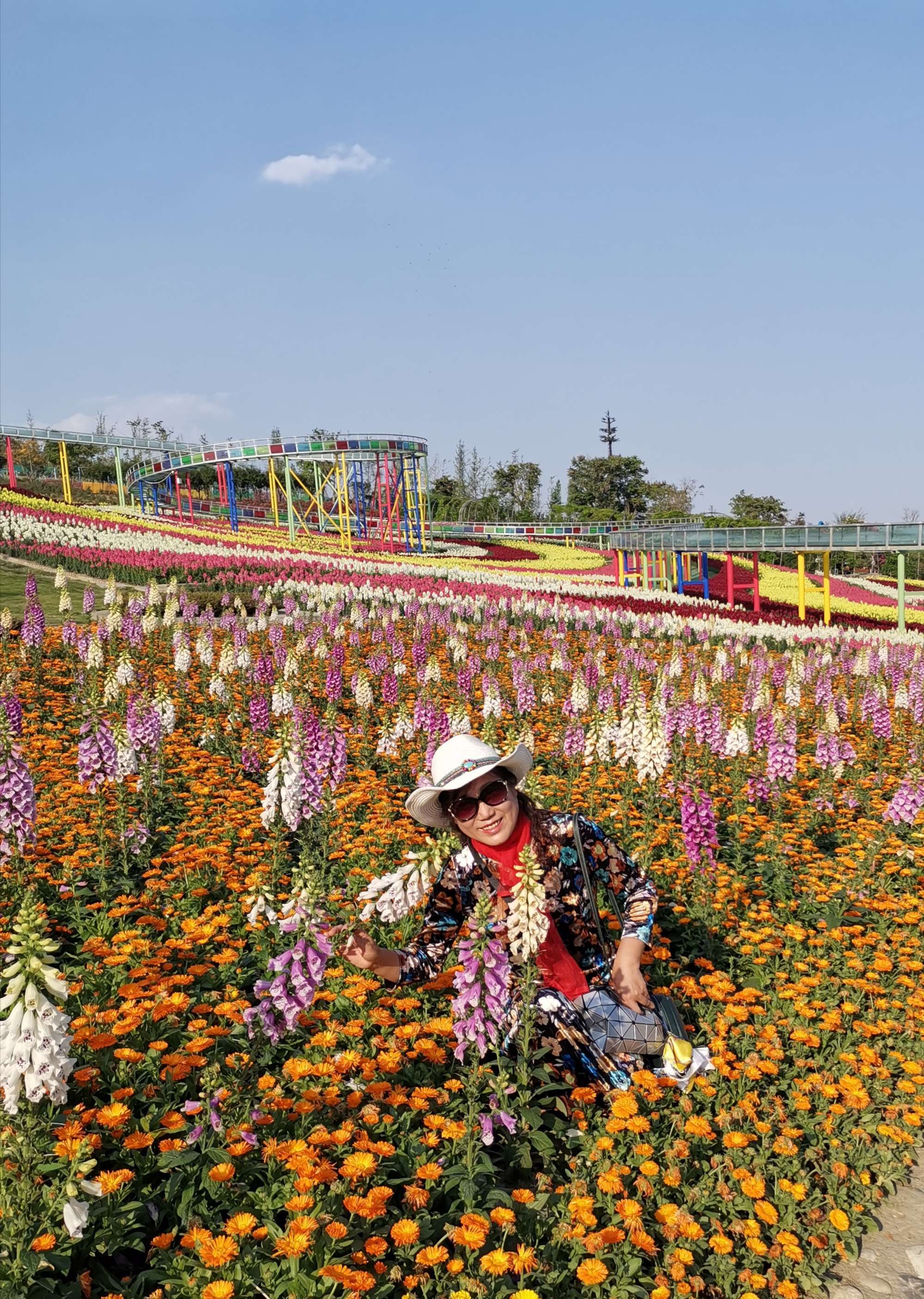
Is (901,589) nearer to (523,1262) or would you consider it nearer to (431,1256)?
(523,1262)

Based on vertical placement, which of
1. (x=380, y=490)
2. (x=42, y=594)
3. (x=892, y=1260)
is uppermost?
(x=380, y=490)

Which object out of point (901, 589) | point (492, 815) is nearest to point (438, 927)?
point (492, 815)

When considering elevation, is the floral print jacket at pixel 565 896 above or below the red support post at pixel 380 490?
below

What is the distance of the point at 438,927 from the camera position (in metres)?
4.14

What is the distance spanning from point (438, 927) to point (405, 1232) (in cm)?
143

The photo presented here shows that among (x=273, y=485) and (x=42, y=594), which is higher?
(x=273, y=485)

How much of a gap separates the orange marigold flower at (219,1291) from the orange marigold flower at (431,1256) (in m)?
0.59

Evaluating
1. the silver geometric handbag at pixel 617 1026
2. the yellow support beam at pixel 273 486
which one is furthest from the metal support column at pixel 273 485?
the silver geometric handbag at pixel 617 1026

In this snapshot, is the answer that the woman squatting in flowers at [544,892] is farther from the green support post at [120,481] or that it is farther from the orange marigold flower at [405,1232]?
the green support post at [120,481]

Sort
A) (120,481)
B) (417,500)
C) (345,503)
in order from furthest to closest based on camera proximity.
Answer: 1. (120,481)
2. (417,500)
3. (345,503)

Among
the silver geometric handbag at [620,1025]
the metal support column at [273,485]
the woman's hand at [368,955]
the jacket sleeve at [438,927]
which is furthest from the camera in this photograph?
the metal support column at [273,485]

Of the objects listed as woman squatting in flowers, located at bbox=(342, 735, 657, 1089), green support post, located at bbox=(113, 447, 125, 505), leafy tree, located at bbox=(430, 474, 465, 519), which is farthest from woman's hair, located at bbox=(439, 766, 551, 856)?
leafy tree, located at bbox=(430, 474, 465, 519)

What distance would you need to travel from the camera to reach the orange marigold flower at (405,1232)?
9.19 feet

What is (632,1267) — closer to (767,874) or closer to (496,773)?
(496,773)
